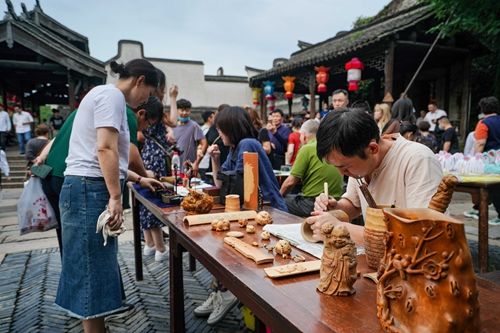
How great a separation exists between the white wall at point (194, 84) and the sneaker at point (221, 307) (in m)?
13.3

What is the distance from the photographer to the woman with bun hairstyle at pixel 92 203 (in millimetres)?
1818

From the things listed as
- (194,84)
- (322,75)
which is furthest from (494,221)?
(194,84)

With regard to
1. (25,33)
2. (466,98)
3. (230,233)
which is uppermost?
(25,33)

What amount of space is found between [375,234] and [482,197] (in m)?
2.77

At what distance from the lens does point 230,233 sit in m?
1.63

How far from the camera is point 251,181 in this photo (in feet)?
7.28

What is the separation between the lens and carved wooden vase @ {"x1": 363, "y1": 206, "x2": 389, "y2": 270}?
1.08 metres

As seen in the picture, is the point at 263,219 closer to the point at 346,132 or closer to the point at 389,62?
the point at 346,132

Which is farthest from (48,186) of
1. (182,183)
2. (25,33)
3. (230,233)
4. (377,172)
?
(25,33)

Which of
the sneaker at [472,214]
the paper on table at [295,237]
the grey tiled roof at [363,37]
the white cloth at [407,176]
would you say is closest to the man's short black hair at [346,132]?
the white cloth at [407,176]

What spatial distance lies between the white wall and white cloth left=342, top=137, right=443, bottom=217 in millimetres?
14426

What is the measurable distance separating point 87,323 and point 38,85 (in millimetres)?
17248

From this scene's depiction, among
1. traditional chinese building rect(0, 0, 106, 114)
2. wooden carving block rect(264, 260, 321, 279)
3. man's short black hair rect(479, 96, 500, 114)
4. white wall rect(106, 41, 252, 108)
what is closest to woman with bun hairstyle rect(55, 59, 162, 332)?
wooden carving block rect(264, 260, 321, 279)

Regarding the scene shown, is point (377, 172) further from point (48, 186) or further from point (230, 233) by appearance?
point (48, 186)
